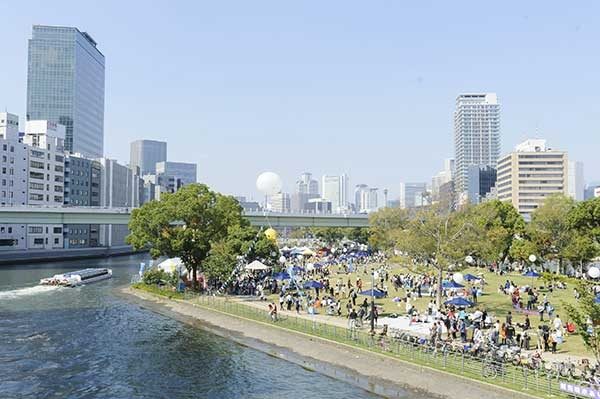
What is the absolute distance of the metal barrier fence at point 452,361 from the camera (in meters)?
23.7

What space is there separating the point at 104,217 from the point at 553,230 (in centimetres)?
6777

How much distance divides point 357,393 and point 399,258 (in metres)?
23.4

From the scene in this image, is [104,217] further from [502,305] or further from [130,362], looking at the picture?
[502,305]

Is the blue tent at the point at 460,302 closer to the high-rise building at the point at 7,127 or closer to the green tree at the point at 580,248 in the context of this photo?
the green tree at the point at 580,248

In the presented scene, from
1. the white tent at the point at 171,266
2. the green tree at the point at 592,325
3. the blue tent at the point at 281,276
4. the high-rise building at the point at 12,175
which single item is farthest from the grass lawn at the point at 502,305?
the high-rise building at the point at 12,175

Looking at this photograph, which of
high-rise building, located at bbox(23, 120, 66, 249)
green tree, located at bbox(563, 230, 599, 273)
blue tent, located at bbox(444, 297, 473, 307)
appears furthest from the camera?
high-rise building, located at bbox(23, 120, 66, 249)

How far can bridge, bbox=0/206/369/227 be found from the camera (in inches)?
3460

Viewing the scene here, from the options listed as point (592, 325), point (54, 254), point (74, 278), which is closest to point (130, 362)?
point (592, 325)

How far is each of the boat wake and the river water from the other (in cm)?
855

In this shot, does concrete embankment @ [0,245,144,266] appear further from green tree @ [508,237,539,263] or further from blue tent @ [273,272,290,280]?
green tree @ [508,237,539,263]

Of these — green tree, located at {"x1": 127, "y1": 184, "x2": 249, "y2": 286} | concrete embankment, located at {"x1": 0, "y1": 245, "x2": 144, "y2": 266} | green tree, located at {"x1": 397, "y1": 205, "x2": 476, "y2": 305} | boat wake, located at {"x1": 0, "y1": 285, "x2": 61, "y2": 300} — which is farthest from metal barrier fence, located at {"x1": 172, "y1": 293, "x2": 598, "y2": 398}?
concrete embankment, located at {"x1": 0, "y1": 245, "x2": 144, "y2": 266}

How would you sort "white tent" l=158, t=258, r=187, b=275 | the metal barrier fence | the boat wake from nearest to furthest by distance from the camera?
the metal barrier fence → the boat wake → "white tent" l=158, t=258, r=187, b=275

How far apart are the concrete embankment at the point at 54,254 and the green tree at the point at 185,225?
54.9 metres

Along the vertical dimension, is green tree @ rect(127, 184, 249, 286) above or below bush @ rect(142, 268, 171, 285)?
above
